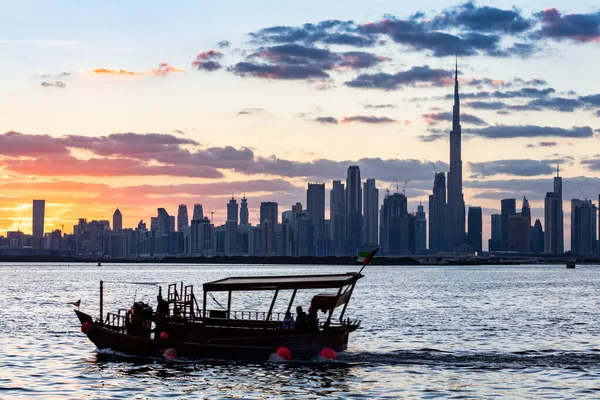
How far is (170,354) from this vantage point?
46062mm

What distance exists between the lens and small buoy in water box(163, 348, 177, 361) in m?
46.1

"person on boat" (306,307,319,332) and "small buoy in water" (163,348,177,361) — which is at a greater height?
"person on boat" (306,307,319,332)

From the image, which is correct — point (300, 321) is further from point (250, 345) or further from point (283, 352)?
point (250, 345)

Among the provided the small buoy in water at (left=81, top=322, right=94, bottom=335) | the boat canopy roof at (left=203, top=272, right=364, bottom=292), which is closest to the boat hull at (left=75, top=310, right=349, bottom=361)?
the boat canopy roof at (left=203, top=272, right=364, bottom=292)

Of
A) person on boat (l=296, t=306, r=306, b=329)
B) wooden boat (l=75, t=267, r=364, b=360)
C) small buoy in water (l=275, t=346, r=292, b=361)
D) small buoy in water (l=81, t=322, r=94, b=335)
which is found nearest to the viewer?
small buoy in water (l=275, t=346, r=292, b=361)

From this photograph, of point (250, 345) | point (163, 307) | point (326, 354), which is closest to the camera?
point (326, 354)

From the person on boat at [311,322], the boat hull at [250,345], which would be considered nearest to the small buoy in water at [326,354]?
the boat hull at [250,345]

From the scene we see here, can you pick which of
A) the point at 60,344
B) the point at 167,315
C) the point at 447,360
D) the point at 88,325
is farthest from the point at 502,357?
the point at 60,344

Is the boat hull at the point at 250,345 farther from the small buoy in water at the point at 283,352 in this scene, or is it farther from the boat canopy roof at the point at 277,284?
the boat canopy roof at the point at 277,284

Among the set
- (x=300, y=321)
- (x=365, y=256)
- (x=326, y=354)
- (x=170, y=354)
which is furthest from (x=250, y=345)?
(x=365, y=256)

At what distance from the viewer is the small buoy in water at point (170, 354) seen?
151ft

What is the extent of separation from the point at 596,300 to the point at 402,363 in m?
71.9

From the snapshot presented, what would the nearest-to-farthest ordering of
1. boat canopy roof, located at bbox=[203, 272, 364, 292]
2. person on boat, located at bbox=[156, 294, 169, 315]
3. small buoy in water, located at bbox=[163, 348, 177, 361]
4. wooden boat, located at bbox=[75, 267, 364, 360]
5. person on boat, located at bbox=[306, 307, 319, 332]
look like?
boat canopy roof, located at bbox=[203, 272, 364, 292] < wooden boat, located at bbox=[75, 267, 364, 360] < person on boat, located at bbox=[306, 307, 319, 332] < small buoy in water, located at bbox=[163, 348, 177, 361] < person on boat, located at bbox=[156, 294, 169, 315]

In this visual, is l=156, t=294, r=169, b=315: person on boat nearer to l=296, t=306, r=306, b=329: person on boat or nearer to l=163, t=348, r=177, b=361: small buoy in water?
l=163, t=348, r=177, b=361: small buoy in water
